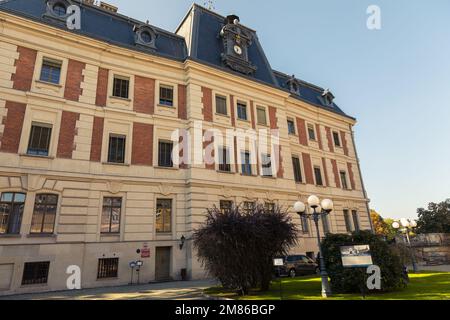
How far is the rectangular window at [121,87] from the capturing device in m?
19.8

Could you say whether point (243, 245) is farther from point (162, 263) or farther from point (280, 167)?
point (280, 167)

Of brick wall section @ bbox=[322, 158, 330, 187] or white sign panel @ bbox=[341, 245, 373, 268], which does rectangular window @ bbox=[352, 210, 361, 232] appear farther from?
white sign panel @ bbox=[341, 245, 373, 268]

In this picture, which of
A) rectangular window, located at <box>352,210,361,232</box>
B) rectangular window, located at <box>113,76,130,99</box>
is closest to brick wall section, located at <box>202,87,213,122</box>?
rectangular window, located at <box>113,76,130,99</box>

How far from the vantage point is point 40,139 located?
16.6 meters

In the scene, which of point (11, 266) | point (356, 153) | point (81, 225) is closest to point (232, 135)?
point (81, 225)

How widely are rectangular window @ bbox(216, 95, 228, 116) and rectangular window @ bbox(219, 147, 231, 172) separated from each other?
314cm

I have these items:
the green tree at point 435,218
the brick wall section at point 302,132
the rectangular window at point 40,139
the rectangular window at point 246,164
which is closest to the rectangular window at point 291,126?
Answer: the brick wall section at point 302,132

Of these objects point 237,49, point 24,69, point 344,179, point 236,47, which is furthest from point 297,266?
point 24,69

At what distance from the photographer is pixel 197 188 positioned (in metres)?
19.6

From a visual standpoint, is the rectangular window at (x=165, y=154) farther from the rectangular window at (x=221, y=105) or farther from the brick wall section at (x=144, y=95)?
the rectangular window at (x=221, y=105)

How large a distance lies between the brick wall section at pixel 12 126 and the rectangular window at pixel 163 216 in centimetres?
856

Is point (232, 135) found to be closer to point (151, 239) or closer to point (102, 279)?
point (151, 239)

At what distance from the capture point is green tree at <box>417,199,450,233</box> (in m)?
38.2
